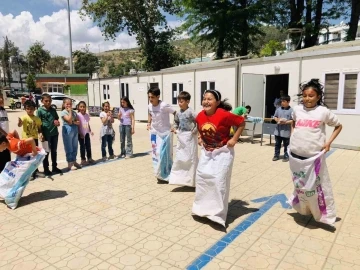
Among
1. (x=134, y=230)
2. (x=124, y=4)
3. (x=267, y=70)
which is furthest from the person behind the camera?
(x=124, y=4)

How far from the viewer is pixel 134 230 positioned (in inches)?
145

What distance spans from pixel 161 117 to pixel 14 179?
2596mm

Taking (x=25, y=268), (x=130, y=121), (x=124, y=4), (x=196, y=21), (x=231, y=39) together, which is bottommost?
(x=25, y=268)

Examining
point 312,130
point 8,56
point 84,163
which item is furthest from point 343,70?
point 8,56

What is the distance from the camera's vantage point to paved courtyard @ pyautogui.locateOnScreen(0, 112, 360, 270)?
3033 mm

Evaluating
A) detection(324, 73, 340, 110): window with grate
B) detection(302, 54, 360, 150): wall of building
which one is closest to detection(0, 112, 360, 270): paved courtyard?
detection(302, 54, 360, 150): wall of building

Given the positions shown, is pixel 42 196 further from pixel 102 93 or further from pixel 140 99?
pixel 102 93

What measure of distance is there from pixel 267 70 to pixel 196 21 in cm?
1427

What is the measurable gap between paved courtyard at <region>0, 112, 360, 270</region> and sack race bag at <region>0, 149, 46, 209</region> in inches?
7.5

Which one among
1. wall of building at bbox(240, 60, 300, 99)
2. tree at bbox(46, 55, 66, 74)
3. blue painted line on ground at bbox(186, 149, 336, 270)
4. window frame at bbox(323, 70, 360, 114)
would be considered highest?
tree at bbox(46, 55, 66, 74)

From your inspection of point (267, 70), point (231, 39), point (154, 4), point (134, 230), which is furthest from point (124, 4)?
point (134, 230)

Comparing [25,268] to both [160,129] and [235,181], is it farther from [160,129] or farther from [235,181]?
[235,181]

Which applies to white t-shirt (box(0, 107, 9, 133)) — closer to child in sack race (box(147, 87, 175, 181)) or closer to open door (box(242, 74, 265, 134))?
child in sack race (box(147, 87, 175, 181))

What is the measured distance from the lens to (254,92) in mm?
10617
